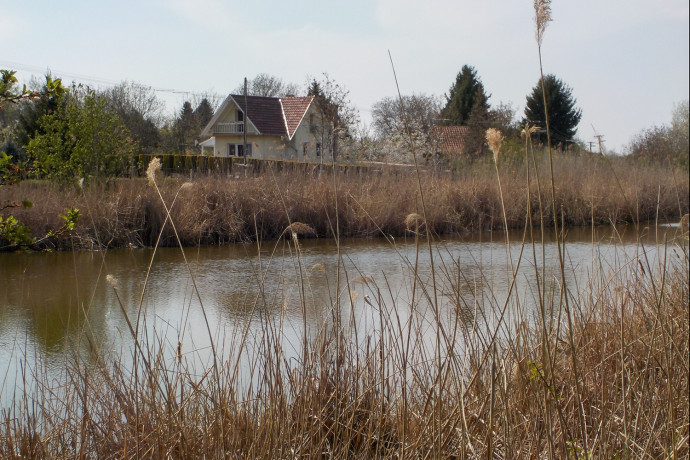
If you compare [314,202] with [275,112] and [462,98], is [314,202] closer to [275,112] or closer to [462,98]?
[275,112]

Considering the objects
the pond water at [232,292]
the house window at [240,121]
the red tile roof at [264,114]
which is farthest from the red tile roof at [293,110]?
the pond water at [232,292]

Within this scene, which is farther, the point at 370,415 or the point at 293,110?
the point at 293,110

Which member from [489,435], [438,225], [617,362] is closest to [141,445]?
[489,435]

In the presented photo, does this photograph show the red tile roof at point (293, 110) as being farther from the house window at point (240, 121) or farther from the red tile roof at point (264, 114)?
the house window at point (240, 121)

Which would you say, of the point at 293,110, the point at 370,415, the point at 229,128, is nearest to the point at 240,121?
the point at 229,128

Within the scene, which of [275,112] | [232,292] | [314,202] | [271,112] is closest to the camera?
[232,292]

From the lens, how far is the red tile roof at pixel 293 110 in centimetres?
3053

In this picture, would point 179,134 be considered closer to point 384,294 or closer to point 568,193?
point 568,193

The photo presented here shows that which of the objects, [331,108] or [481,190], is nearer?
[481,190]

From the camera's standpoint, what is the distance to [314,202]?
10109 millimetres

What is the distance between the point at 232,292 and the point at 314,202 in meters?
4.89

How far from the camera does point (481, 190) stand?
36.8 ft

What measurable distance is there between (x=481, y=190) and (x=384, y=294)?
6763 mm

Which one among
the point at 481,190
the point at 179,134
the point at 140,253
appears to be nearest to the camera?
the point at 140,253
